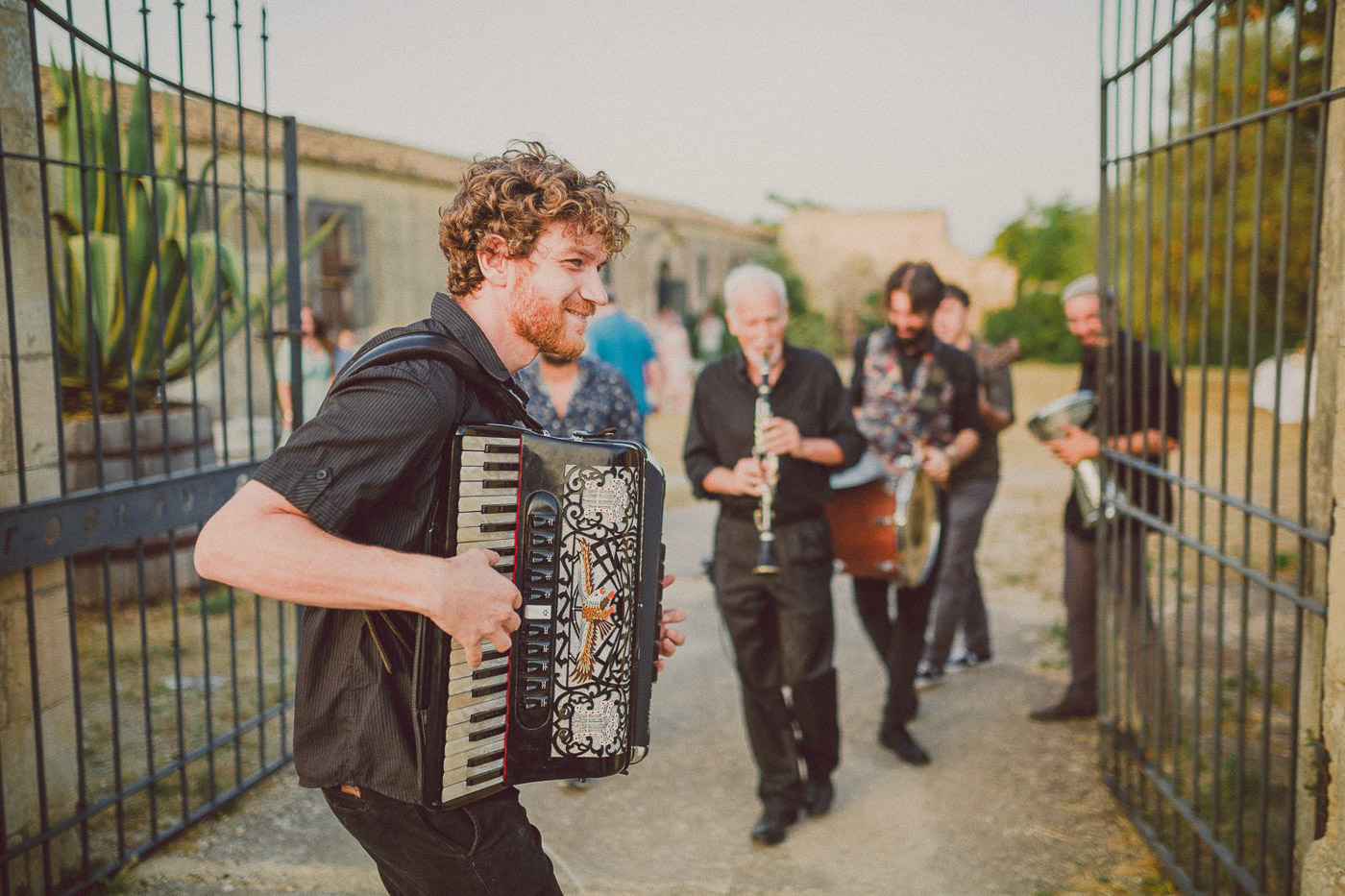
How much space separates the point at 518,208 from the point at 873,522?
259 centimetres

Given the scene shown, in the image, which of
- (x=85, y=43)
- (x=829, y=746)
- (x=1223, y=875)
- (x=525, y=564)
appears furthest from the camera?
(x=829, y=746)

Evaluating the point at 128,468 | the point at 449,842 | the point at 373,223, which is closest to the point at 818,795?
the point at 449,842

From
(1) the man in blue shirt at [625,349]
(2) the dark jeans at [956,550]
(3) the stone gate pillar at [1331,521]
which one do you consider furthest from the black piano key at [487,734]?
(1) the man in blue shirt at [625,349]

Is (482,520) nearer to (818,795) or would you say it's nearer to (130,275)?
(818,795)

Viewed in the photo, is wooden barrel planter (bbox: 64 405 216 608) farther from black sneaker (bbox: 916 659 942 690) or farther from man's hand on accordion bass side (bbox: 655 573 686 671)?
man's hand on accordion bass side (bbox: 655 573 686 671)

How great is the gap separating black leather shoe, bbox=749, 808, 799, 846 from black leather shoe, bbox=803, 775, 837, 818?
3.6 inches

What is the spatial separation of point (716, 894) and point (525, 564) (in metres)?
1.98

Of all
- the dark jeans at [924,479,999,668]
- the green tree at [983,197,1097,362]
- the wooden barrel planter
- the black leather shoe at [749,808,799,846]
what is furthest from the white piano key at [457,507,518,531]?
the green tree at [983,197,1097,362]

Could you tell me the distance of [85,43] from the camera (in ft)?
9.62

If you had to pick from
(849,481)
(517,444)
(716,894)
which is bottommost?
(716,894)

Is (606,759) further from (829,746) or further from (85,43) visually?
(85,43)

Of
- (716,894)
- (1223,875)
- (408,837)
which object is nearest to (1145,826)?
(1223,875)

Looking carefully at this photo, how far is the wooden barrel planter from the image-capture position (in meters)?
5.99

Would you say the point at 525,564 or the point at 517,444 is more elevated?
the point at 517,444
